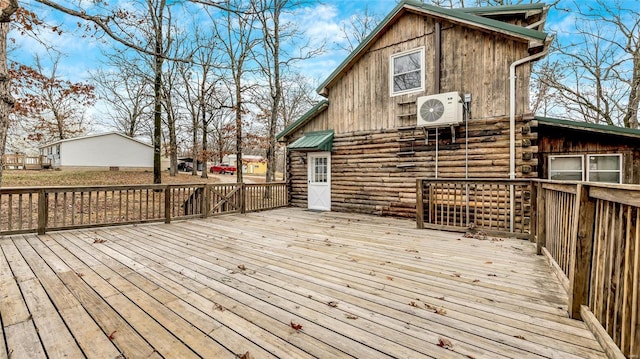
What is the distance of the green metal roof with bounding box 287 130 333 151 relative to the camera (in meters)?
8.49

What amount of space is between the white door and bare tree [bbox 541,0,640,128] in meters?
11.1

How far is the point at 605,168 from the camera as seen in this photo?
21.0ft

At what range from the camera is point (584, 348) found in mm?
1883

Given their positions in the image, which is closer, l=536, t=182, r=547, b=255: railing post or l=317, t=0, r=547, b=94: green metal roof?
l=536, t=182, r=547, b=255: railing post

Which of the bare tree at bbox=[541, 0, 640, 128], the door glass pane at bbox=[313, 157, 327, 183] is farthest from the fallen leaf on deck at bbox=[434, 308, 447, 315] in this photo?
the bare tree at bbox=[541, 0, 640, 128]

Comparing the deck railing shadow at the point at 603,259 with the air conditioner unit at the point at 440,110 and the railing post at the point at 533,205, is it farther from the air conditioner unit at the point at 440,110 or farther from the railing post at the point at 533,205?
the air conditioner unit at the point at 440,110

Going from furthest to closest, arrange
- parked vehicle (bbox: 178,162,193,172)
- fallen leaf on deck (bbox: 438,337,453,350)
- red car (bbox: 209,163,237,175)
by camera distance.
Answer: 1. parked vehicle (bbox: 178,162,193,172)
2. red car (bbox: 209,163,237,175)
3. fallen leaf on deck (bbox: 438,337,453,350)

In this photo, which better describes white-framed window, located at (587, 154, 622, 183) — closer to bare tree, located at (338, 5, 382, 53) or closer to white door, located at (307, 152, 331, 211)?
white door, located at (307, 152, 331, 211)

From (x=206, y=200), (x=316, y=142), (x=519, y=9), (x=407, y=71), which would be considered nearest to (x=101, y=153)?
(x=206, y=200)

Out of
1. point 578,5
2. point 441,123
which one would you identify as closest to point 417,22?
point 441,123

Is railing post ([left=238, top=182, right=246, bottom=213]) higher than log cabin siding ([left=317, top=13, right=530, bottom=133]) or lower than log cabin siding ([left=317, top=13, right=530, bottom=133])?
lower

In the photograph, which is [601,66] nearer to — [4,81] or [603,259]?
[603,259]

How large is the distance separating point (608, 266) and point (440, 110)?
17.4ft

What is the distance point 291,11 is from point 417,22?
604cm
